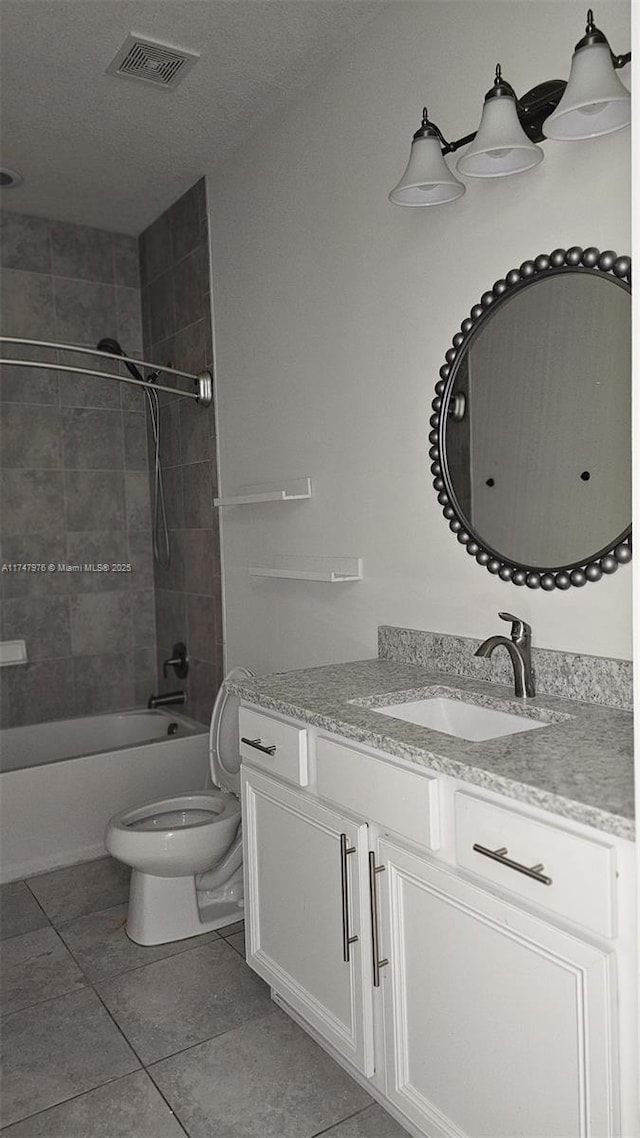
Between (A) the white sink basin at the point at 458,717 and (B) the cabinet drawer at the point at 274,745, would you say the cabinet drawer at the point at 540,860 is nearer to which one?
(A) the white sink basin at the point at 458,717

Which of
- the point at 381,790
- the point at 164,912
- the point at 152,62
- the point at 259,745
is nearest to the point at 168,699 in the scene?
the point at 164,912

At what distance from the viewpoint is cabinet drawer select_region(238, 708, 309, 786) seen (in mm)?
1853

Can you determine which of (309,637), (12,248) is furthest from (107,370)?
(309,637)

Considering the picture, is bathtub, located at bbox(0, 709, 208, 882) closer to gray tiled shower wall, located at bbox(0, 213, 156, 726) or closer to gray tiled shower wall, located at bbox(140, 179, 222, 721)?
gray tiled shower wall, located at bbox(140, 179, 222, 721)

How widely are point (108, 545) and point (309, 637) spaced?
1506 millimetres

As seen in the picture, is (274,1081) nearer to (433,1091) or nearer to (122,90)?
(433,1091)

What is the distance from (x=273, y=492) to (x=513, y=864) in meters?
1.72

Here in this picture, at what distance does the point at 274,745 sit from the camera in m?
1.96

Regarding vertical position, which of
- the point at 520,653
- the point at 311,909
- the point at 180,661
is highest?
the point at 520,653

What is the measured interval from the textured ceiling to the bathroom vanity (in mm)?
1853

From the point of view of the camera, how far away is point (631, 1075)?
117cm

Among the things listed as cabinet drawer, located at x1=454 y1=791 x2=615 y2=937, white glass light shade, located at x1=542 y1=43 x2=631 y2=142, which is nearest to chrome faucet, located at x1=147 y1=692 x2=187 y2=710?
cabinet drawer, located at x1=454 y1=791 x2=615 y2=937

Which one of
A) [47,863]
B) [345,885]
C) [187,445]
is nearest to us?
[345,885]

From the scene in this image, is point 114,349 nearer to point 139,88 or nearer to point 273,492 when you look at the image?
point 139,88
